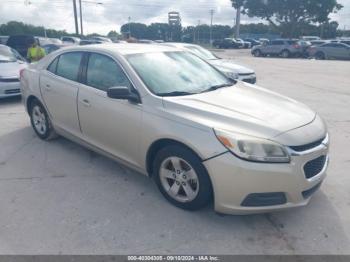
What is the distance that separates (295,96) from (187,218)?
702cm

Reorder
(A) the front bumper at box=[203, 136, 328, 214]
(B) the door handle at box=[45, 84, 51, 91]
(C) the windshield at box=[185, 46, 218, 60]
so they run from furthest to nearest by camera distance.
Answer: (C) the windshield at box=[185, 46, 218, 60] < (B) the door handle at box=[45, 84, 51, 91] < (A) the front bumper at box=[203, 136, 328, 214]

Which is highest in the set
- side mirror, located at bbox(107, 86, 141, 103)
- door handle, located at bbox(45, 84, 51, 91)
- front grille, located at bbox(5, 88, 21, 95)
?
side mirror, located at bbox(107, 86, 141, 103)

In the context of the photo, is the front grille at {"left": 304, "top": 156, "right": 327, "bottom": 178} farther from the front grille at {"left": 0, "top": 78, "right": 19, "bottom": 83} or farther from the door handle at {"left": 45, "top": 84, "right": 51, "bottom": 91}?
the front grille at {"left": 0, "top": 78, "right": 19, "bottom": 83}

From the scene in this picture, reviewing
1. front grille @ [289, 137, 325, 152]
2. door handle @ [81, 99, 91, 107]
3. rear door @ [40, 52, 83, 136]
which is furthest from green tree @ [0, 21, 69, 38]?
front grille @ [289, 137, 325, 152]

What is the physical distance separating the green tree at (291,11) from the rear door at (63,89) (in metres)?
48.2

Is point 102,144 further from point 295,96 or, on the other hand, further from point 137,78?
point 295,96

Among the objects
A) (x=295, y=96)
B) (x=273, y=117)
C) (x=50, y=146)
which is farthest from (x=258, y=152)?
(x=295, y=96)

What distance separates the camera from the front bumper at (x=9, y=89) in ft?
24.9

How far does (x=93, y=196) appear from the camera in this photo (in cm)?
344

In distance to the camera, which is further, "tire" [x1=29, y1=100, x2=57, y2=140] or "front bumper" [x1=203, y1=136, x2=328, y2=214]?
"tire" [x1=29, y1=100, x2=57, y2=140]

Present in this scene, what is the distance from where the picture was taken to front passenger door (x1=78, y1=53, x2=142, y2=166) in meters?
3.33

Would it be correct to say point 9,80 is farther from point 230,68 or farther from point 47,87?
point 230,68

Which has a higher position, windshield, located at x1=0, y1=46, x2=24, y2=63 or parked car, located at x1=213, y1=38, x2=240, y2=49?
windshield, located at x1=0, y1=46, x2=24, y2=63

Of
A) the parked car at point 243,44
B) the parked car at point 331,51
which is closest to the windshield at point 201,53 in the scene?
the parked car at point 331,51
